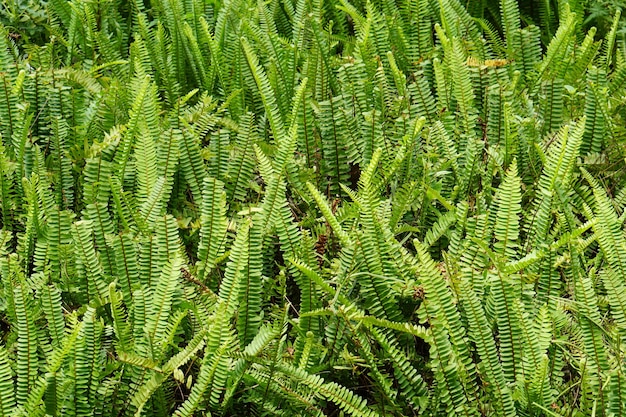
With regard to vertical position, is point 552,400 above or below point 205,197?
below

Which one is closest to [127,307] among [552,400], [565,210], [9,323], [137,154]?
[9,323]

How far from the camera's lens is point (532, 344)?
250cm

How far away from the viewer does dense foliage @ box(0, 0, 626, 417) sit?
98.3 inches

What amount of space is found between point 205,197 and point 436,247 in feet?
2.52

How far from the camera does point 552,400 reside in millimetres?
2453

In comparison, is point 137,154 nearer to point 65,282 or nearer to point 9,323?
point 65,282

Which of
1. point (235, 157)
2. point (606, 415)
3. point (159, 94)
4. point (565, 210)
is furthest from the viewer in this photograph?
point (159, 94)

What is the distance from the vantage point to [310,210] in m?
3.16

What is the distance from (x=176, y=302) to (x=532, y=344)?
101cm

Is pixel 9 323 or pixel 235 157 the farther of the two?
pixel 235 157

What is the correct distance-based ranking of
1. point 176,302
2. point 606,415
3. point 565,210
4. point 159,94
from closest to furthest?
1. point 606,415
2. point 176,302
3. point 565,210
4. point 159,94

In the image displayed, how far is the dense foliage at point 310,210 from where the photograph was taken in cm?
250

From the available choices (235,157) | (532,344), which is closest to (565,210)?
(532,344)

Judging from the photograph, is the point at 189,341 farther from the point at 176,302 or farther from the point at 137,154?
the point at 137,154
